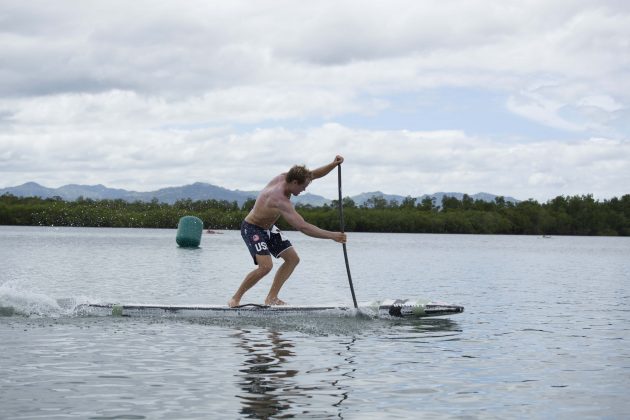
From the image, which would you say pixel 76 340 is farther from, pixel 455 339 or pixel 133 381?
pixel 455 339

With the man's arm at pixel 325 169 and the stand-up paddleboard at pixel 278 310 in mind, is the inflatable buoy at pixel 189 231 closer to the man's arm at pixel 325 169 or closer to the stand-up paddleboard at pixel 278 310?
the stand-up paddleboard at pixel 278 310

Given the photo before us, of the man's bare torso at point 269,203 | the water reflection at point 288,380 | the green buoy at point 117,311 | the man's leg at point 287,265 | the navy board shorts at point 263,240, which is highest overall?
the man's bare torso at point 269,203

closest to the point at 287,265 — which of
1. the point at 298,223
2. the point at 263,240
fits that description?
the point at 263,240

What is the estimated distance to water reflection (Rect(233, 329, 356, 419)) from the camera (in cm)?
870

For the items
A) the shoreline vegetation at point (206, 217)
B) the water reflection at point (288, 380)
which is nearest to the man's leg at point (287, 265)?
the water reflection at point (288, 380)

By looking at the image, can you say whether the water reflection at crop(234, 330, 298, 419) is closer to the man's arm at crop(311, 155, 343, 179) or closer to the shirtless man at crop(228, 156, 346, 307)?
the shirtless man at crop(228, 156, 346, 307)

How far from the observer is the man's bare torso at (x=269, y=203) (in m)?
14.7

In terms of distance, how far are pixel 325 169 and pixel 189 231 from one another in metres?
48.9

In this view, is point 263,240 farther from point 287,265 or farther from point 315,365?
point 315,365

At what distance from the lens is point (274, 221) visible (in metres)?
15.2

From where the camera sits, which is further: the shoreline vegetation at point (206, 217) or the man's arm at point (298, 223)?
the shoreline vegetation at point (206, 217)

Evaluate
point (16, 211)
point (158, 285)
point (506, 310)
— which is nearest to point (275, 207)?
point (506, 310)

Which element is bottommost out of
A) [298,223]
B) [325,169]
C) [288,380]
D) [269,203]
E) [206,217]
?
[288,380]

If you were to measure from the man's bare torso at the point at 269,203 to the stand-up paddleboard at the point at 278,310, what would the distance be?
1.69m
